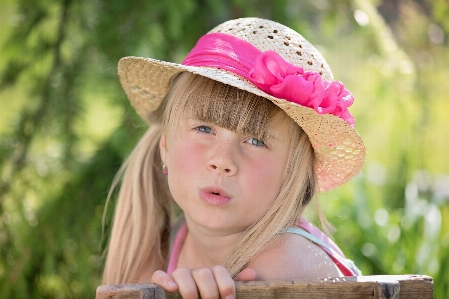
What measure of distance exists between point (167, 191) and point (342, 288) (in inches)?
46.1

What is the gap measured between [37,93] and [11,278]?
0.84m

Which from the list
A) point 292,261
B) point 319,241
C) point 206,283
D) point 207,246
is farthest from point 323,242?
point 206,283

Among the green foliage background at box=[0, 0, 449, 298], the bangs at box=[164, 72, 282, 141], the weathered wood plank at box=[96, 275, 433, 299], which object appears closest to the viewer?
the weathered wood plank at box=[96, 275, 433, 299]

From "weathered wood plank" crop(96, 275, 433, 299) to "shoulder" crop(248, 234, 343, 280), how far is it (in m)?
0.40

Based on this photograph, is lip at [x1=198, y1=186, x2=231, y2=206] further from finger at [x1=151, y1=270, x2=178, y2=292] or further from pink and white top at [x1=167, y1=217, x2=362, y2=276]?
finger at [x1=151, y1=270, x2=178, y2=292]

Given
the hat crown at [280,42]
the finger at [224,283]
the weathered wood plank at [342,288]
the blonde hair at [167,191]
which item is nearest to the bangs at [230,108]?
the blonde hair at [167,191]

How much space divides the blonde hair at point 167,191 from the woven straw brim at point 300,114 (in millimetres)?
41

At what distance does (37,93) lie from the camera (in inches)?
108

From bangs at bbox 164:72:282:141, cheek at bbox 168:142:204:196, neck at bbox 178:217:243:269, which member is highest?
bangs at bbox 164:72:282:141

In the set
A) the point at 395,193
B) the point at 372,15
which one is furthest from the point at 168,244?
the point at 395,193

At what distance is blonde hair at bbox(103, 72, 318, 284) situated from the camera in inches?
71.4

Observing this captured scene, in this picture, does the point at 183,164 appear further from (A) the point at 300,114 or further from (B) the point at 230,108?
(A) the point at 300,114

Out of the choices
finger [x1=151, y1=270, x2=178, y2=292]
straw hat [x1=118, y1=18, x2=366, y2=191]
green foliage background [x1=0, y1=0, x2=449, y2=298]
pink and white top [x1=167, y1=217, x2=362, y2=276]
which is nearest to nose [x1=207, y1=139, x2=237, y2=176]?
straw hat [x1=118, y1=18, x2=366, y2=191]

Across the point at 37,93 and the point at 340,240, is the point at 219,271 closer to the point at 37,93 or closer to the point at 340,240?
the point at 37,93
